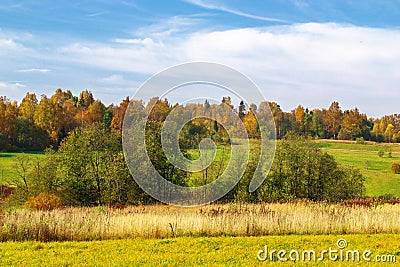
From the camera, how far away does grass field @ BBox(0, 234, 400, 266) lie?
27.6 feet

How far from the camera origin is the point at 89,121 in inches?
2926

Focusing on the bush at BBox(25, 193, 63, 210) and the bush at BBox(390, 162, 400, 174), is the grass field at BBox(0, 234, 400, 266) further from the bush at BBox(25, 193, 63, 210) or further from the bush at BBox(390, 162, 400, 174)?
the bush at BBox(390, 162, 400, 174)

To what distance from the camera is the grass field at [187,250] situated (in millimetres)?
8414

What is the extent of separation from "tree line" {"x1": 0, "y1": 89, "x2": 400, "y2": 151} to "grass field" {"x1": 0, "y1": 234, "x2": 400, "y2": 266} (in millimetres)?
11345

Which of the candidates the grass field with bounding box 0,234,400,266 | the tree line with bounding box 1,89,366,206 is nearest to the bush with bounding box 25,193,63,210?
the tree line with bounding box 1,89,366,206

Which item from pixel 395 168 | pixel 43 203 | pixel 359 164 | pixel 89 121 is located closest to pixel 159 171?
pixel 43 203

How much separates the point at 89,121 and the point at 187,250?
67.7 m

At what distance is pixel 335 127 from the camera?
99750mm

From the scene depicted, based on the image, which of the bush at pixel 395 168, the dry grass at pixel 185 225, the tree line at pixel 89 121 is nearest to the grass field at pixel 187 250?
the dry grass at pixel 185 225

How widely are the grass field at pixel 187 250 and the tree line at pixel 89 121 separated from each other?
11.3 m

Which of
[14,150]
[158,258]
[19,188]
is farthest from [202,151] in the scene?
[14,150]

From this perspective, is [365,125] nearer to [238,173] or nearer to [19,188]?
[238,173]

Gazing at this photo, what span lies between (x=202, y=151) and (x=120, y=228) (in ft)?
45.9

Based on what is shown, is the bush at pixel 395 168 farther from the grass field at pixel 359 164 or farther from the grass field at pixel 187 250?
the grass field at pixel 187 250
